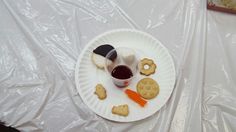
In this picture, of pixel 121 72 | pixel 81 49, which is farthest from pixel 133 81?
pixel 81 49

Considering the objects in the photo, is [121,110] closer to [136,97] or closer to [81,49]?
[136,97]

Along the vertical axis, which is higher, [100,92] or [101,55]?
[101,55]

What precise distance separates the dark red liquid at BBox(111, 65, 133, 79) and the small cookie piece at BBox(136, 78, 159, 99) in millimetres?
39

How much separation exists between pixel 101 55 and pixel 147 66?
0.13 metres

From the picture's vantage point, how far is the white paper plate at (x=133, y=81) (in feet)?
2.07

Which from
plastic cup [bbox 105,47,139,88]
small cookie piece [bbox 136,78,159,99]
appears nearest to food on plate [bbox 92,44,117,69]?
plastic cup [bbox 105,47,139,88]

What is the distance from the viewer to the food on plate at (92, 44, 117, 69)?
27.0 inches

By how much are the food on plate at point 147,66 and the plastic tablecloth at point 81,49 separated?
0.24 feet

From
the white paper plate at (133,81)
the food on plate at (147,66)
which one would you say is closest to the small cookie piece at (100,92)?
the white paper plate at (133,81)

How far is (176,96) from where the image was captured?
66cm

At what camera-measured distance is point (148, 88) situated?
656mm

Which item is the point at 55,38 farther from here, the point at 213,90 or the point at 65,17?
the point at 213,90

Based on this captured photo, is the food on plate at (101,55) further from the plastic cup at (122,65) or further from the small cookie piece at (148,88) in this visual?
the small cookie piece at (148,88)

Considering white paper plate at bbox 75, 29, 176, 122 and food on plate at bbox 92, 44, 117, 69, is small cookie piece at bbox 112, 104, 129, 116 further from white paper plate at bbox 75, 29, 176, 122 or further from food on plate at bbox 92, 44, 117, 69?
food on plate at bbox 92, 44, 117, 69
